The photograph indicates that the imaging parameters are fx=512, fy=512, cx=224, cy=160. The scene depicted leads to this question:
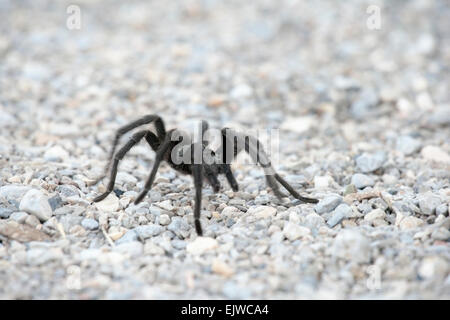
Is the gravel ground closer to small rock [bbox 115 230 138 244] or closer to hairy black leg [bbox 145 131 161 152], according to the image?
small rock [bbox 115 230 138 244]

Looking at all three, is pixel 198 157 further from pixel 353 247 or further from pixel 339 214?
pixel 353 247

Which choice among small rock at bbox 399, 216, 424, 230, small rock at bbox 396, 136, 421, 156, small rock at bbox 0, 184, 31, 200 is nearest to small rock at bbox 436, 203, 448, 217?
small rock at bbox 399, 216, 424, 230

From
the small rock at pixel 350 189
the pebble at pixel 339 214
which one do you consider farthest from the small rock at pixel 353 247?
the small rock at pixel 350 189

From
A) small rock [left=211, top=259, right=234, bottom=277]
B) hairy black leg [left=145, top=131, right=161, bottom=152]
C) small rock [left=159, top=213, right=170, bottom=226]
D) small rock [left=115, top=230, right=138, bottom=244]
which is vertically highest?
hairy black leg [left=145, top=131, right=161, bottom=152]

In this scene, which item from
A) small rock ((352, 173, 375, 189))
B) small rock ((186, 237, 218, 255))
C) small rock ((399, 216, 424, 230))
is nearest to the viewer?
small rock ((186, 237, 218, 255))
